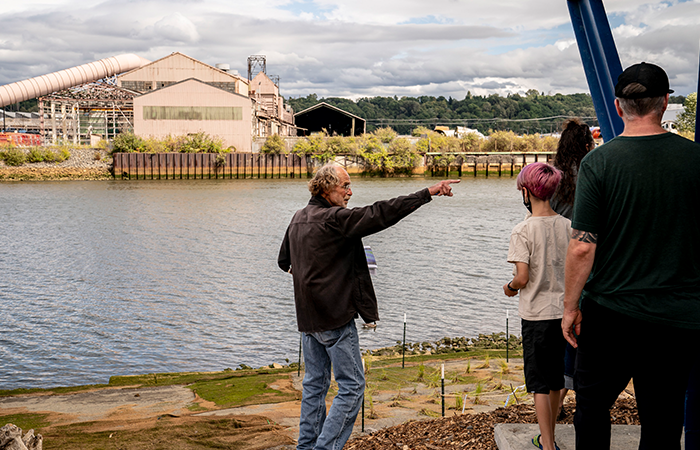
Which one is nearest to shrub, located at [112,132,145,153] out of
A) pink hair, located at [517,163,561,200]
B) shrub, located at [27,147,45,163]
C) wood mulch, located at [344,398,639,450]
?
shrub, located at [27,147,45,163]

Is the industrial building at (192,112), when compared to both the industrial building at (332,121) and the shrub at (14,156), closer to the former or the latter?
the shrub at (14,156)

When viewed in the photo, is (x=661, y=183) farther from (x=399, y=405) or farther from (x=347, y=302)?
(x=399, y=405)

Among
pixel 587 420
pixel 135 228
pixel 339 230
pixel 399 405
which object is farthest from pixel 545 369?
pixel 135 228

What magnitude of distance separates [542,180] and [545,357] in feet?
3.85

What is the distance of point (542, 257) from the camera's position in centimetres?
416

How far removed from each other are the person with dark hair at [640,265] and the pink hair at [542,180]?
1.07m

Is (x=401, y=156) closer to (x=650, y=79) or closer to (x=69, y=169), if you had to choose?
(x=69, y=169)

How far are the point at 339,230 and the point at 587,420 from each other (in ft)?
6.28

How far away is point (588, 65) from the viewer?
4.89 meters

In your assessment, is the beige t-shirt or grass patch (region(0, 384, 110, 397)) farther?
grass patch (region(0, 384, 110, 397))

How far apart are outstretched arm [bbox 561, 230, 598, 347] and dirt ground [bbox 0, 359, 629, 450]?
1.77 m

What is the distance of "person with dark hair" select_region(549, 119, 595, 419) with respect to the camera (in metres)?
4.53

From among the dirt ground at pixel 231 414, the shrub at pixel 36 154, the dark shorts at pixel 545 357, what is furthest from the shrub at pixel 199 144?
the dark shorts at pixel 545 357

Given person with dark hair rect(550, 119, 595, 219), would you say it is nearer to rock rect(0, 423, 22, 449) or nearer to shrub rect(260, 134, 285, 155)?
rock rect(0, 423, 22, 449)
